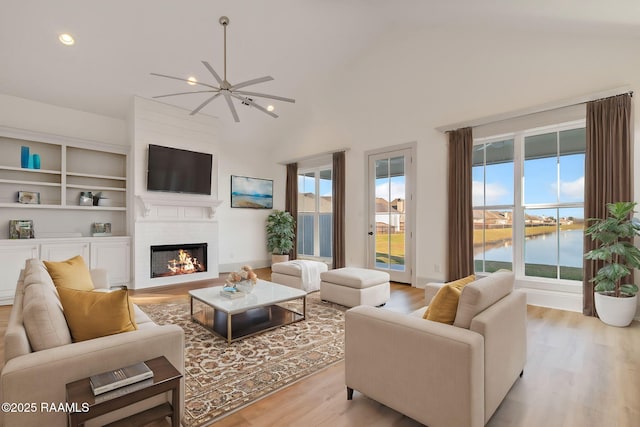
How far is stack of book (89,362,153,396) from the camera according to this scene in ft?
4.19

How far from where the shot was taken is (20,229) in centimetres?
460

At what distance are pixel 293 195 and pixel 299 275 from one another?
341 centimetres

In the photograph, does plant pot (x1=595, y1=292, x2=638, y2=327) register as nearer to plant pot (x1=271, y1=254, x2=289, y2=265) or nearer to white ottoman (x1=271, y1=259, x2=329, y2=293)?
white ottoman (x1=271, y1=259, x2=329, y2=293)

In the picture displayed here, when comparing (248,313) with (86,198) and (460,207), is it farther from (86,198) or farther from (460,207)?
(86,198)

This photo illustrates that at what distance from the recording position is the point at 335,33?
531 centimetres

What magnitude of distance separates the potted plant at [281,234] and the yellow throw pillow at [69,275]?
4.55m

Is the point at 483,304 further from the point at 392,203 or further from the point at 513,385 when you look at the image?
the point at 392,203

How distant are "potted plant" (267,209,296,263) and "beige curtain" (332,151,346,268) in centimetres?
A: 130

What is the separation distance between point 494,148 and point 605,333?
277 centimetres

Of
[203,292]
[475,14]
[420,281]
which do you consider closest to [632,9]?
[475,14]

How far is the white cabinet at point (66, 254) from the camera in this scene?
14.1 ft

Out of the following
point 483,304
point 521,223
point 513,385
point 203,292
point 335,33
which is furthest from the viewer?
point 335,33

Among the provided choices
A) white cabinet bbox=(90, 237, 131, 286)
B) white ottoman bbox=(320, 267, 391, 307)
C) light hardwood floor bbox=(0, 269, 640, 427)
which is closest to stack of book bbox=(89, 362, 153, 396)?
light hardwood floor bbox=(0, 269, 640, 427)

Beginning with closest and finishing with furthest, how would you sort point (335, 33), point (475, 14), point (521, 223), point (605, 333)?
point (605, 333), point (475, 14), point (521, 223), point (335, 33)
